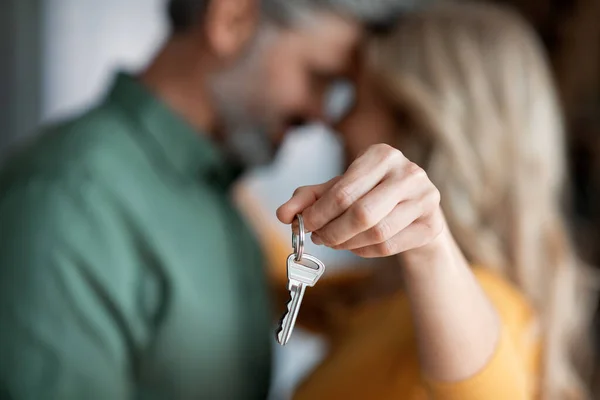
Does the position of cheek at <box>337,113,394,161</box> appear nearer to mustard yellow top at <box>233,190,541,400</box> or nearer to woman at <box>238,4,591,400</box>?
woman at <box>238,4,591,400</box>

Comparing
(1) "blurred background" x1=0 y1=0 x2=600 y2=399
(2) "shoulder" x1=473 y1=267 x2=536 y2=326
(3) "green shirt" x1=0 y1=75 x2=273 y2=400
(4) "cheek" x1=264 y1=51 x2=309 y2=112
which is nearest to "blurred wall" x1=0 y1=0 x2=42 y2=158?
(1) "blurred background" x1=0 y1=0 x2=600 y2=399

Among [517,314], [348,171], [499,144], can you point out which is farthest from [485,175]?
[348,171]

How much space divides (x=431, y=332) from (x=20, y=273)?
389 millimetres

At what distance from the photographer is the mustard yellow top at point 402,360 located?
0.49 m

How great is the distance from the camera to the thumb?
338 mm

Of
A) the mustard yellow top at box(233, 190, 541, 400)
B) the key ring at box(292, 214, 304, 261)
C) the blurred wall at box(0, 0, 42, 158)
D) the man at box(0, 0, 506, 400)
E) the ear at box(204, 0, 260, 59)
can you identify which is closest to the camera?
the key ring at box(292, 214, 304, 261)

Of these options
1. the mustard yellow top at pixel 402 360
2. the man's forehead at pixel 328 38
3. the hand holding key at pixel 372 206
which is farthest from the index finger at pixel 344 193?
the man's forehead at pixel 328 38

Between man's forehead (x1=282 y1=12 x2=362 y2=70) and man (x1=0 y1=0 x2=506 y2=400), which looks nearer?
man (x1=0 y1=0 x2=506 y2=400)

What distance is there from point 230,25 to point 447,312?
45 cm

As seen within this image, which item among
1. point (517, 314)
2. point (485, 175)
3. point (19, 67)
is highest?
point (19, 67)

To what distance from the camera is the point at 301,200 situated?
1.13 ft

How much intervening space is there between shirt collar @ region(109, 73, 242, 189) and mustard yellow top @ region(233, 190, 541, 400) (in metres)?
0.25

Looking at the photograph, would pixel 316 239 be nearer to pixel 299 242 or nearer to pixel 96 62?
pixel 299 242

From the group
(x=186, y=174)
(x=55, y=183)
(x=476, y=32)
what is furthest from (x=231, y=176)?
(x=476, y=32)
